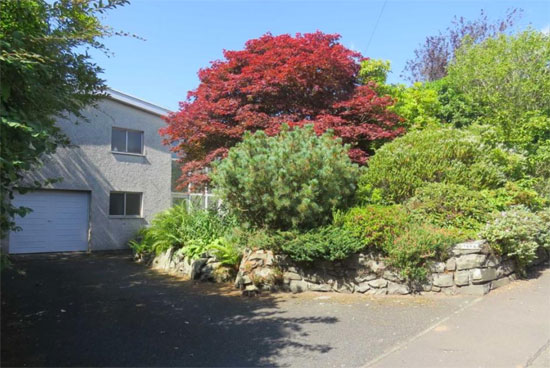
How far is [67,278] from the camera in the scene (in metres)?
8.63

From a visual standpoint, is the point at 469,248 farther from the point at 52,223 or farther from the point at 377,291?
the point at 52,223

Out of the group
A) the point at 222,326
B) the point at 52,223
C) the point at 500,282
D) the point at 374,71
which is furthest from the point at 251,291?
the point at 52,223

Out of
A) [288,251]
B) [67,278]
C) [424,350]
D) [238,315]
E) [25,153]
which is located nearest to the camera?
[25,153]

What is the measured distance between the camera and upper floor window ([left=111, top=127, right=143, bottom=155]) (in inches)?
550

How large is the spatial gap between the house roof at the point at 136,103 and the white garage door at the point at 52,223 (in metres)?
3.53

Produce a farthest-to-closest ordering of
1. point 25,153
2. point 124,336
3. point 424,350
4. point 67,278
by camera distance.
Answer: point 67,278
point 124,336
point 424,350
point 25,153

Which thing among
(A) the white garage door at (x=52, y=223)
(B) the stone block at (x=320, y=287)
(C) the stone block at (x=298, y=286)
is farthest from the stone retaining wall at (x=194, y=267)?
(A) the white garage door at (x=52, y=223)

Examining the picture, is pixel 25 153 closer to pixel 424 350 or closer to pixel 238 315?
pixel 238 315

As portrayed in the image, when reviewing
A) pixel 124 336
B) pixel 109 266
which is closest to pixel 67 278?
pixel 109 266

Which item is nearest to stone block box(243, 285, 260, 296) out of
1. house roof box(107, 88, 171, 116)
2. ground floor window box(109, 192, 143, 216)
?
ground floor window box(109, 192, 143, 216)

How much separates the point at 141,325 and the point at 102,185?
31.2 feet

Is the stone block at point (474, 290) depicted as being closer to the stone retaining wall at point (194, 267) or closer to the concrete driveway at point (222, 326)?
the concrete driveway at point (222, 326)

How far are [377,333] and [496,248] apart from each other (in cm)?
332

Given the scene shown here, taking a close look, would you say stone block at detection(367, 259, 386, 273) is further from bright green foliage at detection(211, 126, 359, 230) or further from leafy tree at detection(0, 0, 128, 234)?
leafy tree at detection(0, 0, 128, 234)
